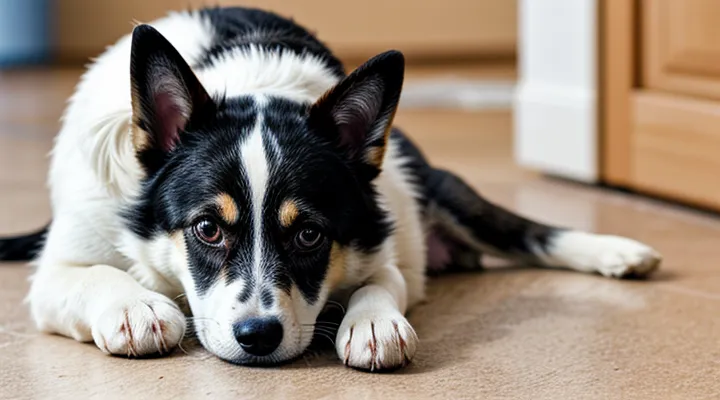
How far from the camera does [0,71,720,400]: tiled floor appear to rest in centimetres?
194

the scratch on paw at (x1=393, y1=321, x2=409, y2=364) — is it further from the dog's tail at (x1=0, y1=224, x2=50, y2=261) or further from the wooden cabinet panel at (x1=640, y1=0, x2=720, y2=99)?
the wooden cabinet panel at (x1=640, y1=0, x2=720, y2=99)

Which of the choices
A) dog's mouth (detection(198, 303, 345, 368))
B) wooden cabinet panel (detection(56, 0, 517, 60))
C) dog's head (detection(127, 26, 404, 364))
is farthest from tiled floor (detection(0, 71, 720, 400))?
wooden cabinet panel (detection(56, 0, 517, 60))

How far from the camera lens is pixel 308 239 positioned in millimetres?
2062

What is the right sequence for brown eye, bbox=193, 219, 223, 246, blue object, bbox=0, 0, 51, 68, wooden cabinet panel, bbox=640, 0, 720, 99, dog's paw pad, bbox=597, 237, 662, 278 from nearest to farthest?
brown eye, bbox=193, 219, 223, 246 < dog's paw pad, bbox=597, 237, 662, 278 < wooden cabinet panel, bbox=640, 0, 720, 99 < blue object, bbox=0, 0, 51, 68

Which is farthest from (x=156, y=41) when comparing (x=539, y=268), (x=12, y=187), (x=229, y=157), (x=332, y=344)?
(x=12, y=187)

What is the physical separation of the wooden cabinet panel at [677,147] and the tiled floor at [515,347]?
92 mm

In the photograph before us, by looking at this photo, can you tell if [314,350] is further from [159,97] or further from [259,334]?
[159,97]

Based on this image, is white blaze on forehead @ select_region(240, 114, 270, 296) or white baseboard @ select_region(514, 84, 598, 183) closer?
white blaze on forehead @ select_region(240, 114, 270, 296)

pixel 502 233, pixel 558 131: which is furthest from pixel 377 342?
pixel 558 131

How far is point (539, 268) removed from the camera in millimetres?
2938

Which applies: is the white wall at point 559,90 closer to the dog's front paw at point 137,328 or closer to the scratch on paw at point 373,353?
the scratch on paw at point 373,353

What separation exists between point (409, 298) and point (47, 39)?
24.1 ft

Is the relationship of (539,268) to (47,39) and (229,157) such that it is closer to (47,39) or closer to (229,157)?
(229,157)

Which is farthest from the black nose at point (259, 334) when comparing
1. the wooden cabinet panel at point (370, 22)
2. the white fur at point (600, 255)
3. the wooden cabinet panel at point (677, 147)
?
the wooden cabinet panel at point (370, 22)
